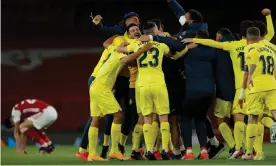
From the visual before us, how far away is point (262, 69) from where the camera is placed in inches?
523

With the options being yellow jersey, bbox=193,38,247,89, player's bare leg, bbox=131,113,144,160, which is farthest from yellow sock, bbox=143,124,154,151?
yellow jersey, bbox=193,38,247,89

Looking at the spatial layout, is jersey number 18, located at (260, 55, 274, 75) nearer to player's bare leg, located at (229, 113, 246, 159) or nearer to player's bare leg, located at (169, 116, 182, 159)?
player's bare leg, located at (229, 113, 246, 159)

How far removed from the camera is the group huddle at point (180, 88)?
13359 millimetres

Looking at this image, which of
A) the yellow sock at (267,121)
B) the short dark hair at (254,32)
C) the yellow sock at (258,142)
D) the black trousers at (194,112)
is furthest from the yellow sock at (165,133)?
the yellow sock at (267,121)

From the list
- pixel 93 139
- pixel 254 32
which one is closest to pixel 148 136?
pixel 93 139

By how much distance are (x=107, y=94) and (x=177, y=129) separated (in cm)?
140

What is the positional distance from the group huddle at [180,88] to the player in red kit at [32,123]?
3.28 metres

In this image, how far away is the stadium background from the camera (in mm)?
23781

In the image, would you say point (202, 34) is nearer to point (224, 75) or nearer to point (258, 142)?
point (224, 75)

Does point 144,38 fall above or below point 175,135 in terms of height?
above

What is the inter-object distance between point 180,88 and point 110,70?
3.85ft

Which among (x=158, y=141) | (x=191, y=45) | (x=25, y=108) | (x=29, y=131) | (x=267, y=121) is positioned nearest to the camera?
(x=191, y=45)

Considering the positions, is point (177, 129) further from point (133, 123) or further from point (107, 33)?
point (107, 33)

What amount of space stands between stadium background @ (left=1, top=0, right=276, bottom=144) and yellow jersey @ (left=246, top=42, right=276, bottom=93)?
34.2ft
